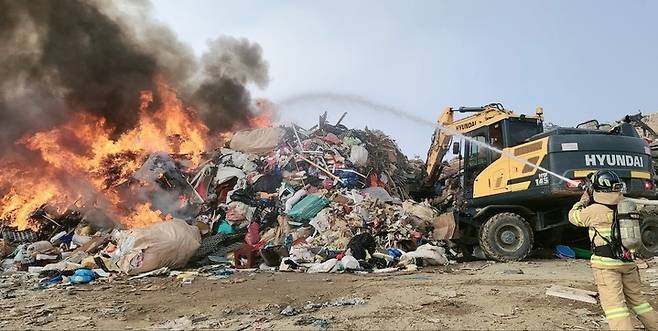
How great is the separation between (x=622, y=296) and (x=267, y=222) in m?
7.91

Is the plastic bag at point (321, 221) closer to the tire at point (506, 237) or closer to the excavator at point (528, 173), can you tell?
the excavator at point (528, 173)

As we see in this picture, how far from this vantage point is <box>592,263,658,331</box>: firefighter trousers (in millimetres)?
3541

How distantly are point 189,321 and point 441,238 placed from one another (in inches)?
243

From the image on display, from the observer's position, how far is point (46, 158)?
40.8 ft

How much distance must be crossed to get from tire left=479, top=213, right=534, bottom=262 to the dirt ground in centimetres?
111

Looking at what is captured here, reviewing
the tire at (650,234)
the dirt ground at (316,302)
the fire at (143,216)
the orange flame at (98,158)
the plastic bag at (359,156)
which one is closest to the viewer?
the dirt ground at (316,302)

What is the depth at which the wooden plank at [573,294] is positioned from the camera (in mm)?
4938

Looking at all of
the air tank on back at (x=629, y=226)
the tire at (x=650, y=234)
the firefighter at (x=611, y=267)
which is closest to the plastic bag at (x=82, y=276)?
the firefighter at (x=611, y=267)

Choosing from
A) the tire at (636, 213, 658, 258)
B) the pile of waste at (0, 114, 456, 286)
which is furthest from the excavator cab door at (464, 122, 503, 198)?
the tire at (636, 213, 658, 258)

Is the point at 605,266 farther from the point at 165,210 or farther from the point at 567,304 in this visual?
the point at 165,210

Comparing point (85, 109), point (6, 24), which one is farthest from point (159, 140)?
point (6, 24)

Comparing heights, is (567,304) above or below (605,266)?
below

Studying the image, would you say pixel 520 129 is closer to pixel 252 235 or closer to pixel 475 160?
pixel 475 160

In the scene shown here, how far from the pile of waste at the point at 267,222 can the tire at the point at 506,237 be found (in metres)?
0.81
